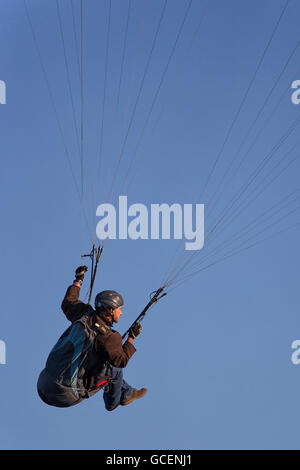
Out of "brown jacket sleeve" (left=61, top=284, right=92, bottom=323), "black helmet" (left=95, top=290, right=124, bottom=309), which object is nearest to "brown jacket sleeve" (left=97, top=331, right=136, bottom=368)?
"black helmet" (left=95, top=290, right=124, bottom=309)

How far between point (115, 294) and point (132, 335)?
59cm

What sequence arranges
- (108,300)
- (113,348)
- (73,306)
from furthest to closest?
(73,306) < (108,300) < (113,348)

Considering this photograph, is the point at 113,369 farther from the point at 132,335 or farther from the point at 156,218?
the point at 156,218

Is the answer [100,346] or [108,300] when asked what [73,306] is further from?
[100,346]

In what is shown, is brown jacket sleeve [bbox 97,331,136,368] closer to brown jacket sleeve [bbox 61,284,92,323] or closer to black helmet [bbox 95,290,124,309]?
black helmet [bbox 95,290,124,309]

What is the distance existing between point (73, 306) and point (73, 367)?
2.94 feet

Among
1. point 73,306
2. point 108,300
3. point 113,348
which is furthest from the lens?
point 73,306

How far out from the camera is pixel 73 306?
9.82 meters

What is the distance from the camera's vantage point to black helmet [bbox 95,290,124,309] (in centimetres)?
927

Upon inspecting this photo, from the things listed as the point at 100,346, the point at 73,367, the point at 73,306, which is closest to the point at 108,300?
the point at 100,346

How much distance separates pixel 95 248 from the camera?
1061 cm

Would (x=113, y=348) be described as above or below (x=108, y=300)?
below

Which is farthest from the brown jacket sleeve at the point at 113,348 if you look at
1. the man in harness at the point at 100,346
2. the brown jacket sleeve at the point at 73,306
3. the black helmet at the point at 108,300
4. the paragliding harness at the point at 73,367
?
the brown jacket sleeve at the point at 73,306
